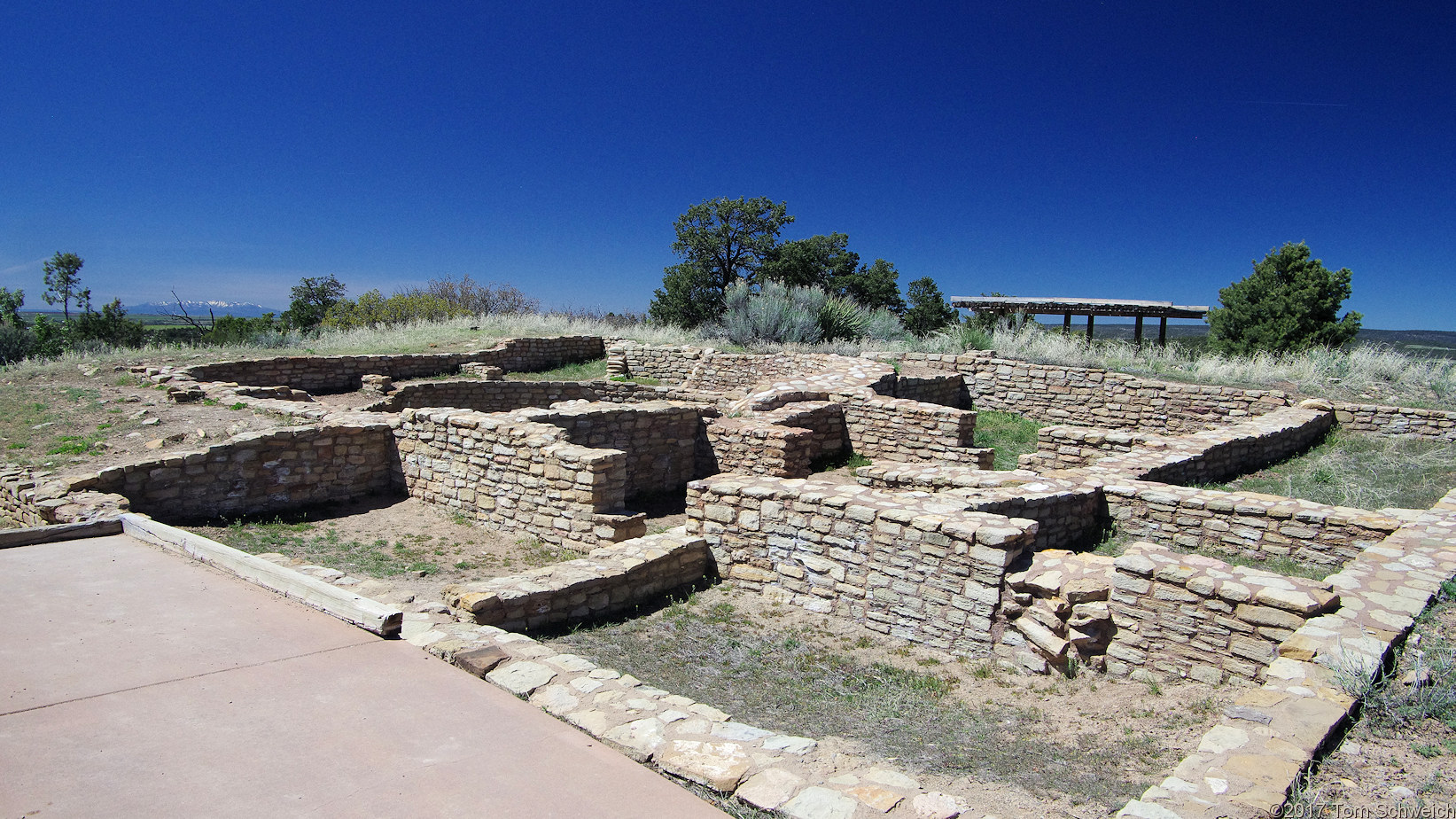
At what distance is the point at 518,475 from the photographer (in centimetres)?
838

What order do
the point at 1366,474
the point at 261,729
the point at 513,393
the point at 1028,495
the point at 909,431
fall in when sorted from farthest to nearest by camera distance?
the point at 513,393
the point at 909,431
the point at 1366,474
the point at 1028,495
the point at 261,729

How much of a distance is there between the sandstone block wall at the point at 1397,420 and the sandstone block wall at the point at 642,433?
34.9 ft

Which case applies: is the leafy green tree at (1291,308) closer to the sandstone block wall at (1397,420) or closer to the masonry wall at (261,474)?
→ the sandstone block wall at (1397,420)

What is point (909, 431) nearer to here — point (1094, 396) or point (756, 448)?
point (756, 448)

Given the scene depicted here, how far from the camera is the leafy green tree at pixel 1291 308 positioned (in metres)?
23.7

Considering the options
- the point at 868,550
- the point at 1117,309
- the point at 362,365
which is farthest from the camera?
the point at 1117,309

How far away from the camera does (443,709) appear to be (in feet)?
10.9

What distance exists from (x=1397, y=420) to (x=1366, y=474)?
3.06 meters

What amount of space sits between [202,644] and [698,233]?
25.3 m

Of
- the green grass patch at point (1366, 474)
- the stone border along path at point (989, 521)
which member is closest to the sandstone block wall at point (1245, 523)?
the stone border along path at point (989, 521)

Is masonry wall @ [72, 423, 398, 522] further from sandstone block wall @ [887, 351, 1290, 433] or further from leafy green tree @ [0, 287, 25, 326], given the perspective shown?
leafy green tree @ [0, 287, 25, 326]

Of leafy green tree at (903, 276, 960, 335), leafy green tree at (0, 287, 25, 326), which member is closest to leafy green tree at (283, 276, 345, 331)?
leafy green tree at (0, 287, 25, 326)

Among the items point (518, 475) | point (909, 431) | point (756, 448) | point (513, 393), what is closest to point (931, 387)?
point (909, 431)

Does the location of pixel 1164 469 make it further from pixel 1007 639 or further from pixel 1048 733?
pixel 1048 733
